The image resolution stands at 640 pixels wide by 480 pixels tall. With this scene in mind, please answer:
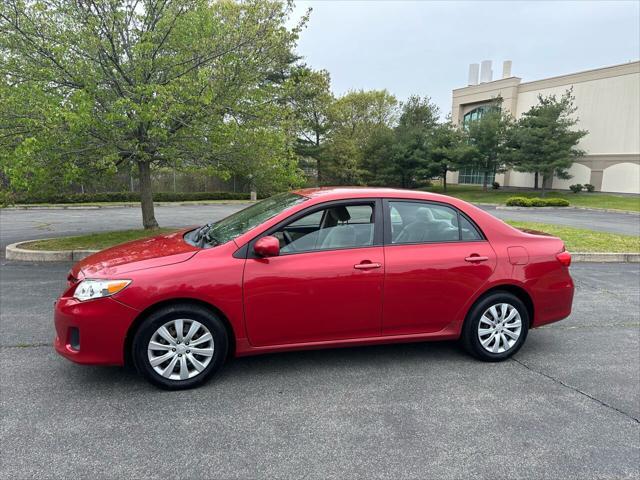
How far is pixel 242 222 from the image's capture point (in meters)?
3.93

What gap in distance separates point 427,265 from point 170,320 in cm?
216

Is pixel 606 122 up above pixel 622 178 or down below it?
above

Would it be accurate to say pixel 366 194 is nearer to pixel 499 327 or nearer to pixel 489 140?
pixel 499 327

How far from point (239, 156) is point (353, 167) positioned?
1042 inches

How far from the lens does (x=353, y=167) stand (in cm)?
3462

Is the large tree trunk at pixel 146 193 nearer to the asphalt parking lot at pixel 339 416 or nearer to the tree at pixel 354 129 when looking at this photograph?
the asphalt parking lot at pixel 339 416

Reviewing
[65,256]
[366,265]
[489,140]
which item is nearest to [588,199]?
[489,140]

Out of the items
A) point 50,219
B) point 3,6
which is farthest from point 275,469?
point 50,219

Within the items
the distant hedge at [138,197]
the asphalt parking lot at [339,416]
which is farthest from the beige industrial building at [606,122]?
the asphalt parking lot at [339,416]

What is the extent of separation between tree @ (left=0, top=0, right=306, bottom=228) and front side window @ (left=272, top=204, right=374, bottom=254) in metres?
4.46

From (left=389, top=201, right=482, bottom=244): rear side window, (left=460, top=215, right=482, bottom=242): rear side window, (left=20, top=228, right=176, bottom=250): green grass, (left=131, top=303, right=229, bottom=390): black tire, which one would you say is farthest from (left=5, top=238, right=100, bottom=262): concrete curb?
(left=460, top=215, right=482, bottom=242): rear side window

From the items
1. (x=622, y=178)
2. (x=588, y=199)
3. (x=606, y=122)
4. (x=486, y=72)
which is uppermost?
(x=486, y=72)

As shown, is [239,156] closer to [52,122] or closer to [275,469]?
[52,122]

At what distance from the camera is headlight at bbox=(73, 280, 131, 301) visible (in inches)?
122
